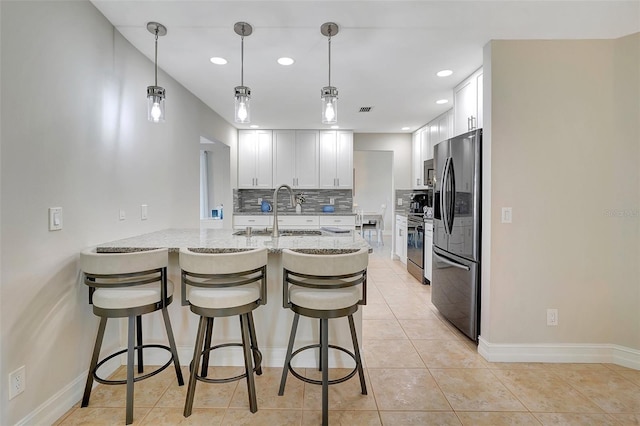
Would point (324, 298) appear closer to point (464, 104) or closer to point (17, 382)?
point (17, 382)

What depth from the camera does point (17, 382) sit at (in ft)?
5.03

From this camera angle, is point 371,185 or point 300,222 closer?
point 300,222

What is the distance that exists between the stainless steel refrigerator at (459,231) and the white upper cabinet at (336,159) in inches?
97.0

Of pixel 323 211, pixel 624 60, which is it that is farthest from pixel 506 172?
pixel 323 211

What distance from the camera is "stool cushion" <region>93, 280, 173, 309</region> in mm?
1749

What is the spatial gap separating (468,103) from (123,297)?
3198 millimetres

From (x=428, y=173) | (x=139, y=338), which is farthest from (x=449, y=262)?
(x=139, y=338)

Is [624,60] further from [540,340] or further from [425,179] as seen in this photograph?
[425,179]

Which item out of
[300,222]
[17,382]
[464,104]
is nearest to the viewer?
[17,382]

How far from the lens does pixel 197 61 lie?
2.74 m

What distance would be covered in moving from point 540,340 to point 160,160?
347 cm

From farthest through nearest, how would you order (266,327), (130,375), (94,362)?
(266,327) → (94,362) → (130,375)

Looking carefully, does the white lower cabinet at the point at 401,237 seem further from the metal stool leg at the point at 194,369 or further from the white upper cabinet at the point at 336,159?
the metal stool leg at the point at 194,369

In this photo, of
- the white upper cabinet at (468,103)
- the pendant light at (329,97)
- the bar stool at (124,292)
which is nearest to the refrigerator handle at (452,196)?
the white upper cabinet at (468,103)
